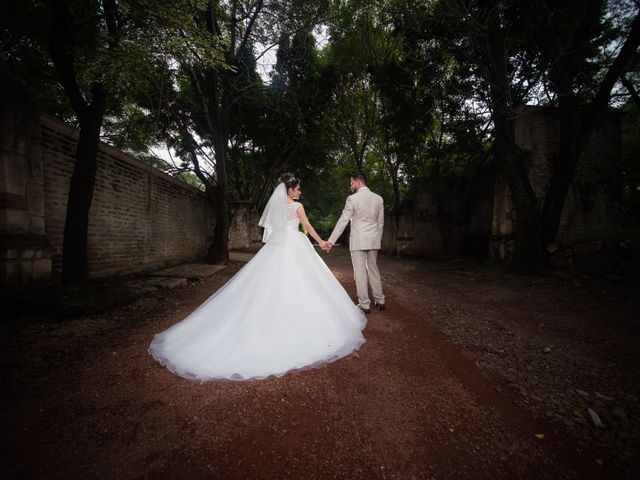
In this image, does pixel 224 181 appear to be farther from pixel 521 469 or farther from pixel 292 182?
pixel 521 469

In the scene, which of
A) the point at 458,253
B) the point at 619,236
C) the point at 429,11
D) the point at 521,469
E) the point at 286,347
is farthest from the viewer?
the point at 458,253

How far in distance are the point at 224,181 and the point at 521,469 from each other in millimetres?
10533

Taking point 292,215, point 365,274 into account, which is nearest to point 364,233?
point 365,274

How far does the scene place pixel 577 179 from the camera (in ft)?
33.5

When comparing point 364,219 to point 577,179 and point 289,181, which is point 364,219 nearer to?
point 289,181

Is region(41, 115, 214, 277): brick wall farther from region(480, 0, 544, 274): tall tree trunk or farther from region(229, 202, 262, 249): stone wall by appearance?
region(480, 0, 544, 274): tall tree trunk

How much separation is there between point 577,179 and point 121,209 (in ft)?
51.5

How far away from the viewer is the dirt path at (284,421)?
155cm

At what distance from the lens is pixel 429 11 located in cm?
803

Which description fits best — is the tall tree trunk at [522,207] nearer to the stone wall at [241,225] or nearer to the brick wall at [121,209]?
the brick wall at [121,209]

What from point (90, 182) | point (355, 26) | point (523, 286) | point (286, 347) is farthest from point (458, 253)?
point (90, 182)

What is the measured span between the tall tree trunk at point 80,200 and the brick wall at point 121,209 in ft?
1.04

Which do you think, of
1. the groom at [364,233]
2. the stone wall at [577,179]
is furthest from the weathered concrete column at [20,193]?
the stone wall at [577,179]

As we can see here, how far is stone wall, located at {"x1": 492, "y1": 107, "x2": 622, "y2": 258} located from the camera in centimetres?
995
